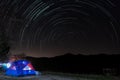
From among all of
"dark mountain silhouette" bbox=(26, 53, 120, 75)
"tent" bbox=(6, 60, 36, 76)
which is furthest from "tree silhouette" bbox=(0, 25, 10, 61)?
"tent" bbox=(6, 60, 36, 76)

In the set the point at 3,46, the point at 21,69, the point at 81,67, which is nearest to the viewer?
the point at 21,69

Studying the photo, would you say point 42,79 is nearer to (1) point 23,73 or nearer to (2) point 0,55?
(1) point 23,73

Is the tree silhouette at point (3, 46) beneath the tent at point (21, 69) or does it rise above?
above

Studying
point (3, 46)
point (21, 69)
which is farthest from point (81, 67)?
point (21, 69)

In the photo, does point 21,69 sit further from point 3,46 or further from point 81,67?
point 81,67

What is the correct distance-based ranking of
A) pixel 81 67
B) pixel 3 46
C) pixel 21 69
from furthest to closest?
pixel 81 67
pixel 3 46
pixel 21 69

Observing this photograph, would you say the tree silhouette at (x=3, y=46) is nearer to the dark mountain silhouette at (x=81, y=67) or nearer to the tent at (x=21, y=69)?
the dark mountain silhouette at (x=81, y=67)

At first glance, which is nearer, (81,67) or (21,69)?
(21,69)

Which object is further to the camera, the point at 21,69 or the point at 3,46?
the point at 3,46

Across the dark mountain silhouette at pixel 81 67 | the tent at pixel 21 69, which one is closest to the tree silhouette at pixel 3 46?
the dark mountain silhouette at pixel 81 67

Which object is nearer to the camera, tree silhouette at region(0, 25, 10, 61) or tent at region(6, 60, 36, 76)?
tent at region(6, 60, 36, 76)

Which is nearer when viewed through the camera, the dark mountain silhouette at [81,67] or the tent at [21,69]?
the tent at [21,69]

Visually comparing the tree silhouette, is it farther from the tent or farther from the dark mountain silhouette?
the tent

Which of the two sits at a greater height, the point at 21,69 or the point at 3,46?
the point at 3,46
